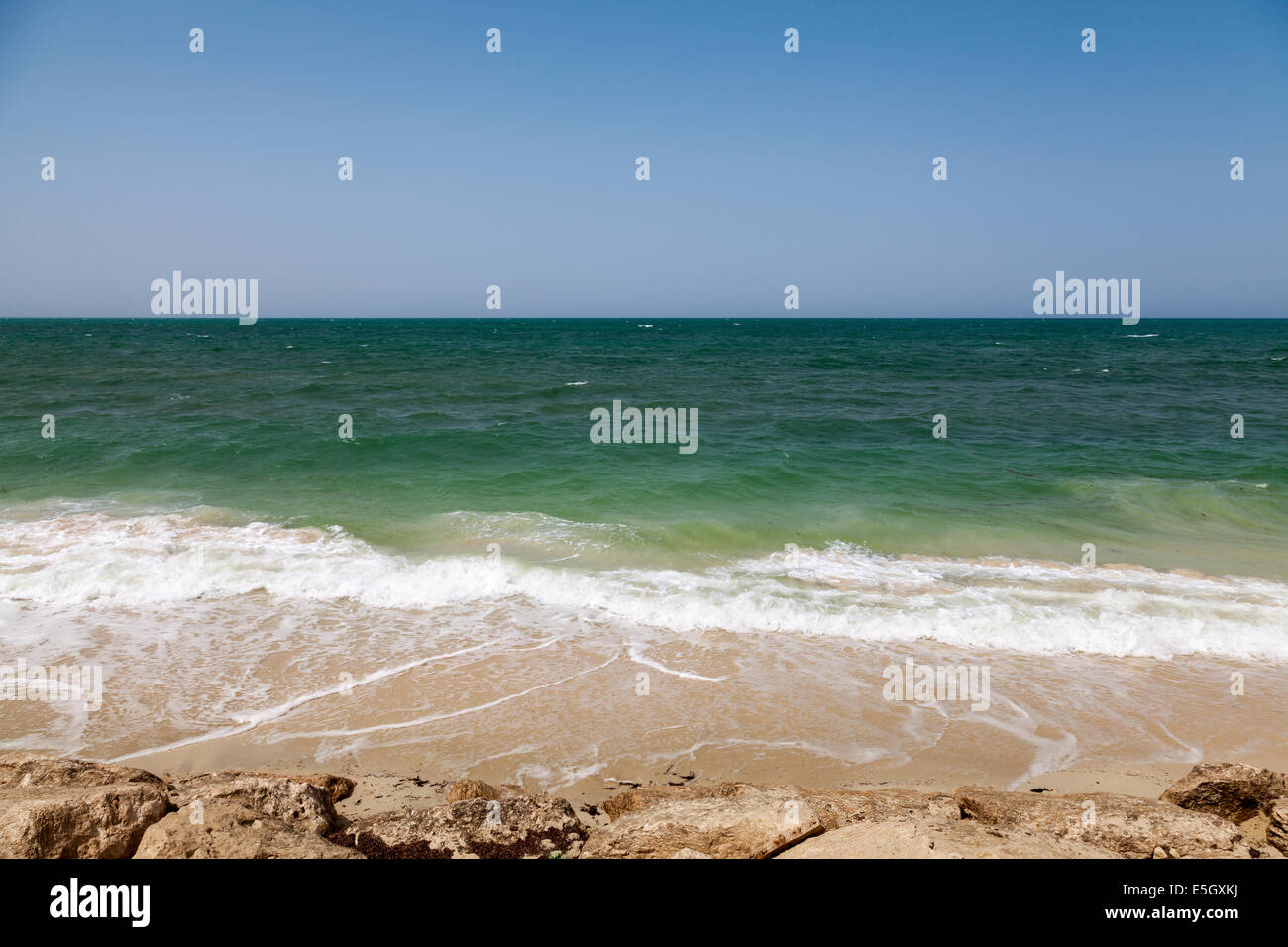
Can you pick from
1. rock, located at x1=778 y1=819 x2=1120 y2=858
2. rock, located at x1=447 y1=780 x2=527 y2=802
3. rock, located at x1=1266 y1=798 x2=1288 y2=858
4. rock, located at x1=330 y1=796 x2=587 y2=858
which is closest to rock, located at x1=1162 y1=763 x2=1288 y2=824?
rock, located at x1=1266 y1=798 x2=1288 y2=858

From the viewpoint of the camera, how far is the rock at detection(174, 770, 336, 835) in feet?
15.1

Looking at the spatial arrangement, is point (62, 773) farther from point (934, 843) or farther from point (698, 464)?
point (698, 464)

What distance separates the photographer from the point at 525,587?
10430mm

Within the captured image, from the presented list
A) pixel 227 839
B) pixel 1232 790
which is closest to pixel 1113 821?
pixel 1232 790

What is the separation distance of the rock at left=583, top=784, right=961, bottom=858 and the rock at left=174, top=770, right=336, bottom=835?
1.95 metres

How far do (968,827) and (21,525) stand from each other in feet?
54.1

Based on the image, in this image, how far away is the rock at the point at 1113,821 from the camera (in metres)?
4.28

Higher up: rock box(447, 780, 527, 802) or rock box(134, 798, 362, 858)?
rock box(134, 798, 362, 858)

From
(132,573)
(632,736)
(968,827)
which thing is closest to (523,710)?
(632,736)

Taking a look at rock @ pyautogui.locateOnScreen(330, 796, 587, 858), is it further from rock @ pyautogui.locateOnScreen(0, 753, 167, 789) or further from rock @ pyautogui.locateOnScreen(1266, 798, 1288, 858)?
rock @ pyautogui.locateOnScreen(1266, 798, 1288, 858)

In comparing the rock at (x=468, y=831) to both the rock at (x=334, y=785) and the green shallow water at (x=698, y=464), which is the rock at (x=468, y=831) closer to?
the rock at (x=334, y=785)

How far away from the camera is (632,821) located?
4.52m

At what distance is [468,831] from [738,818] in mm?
1814
